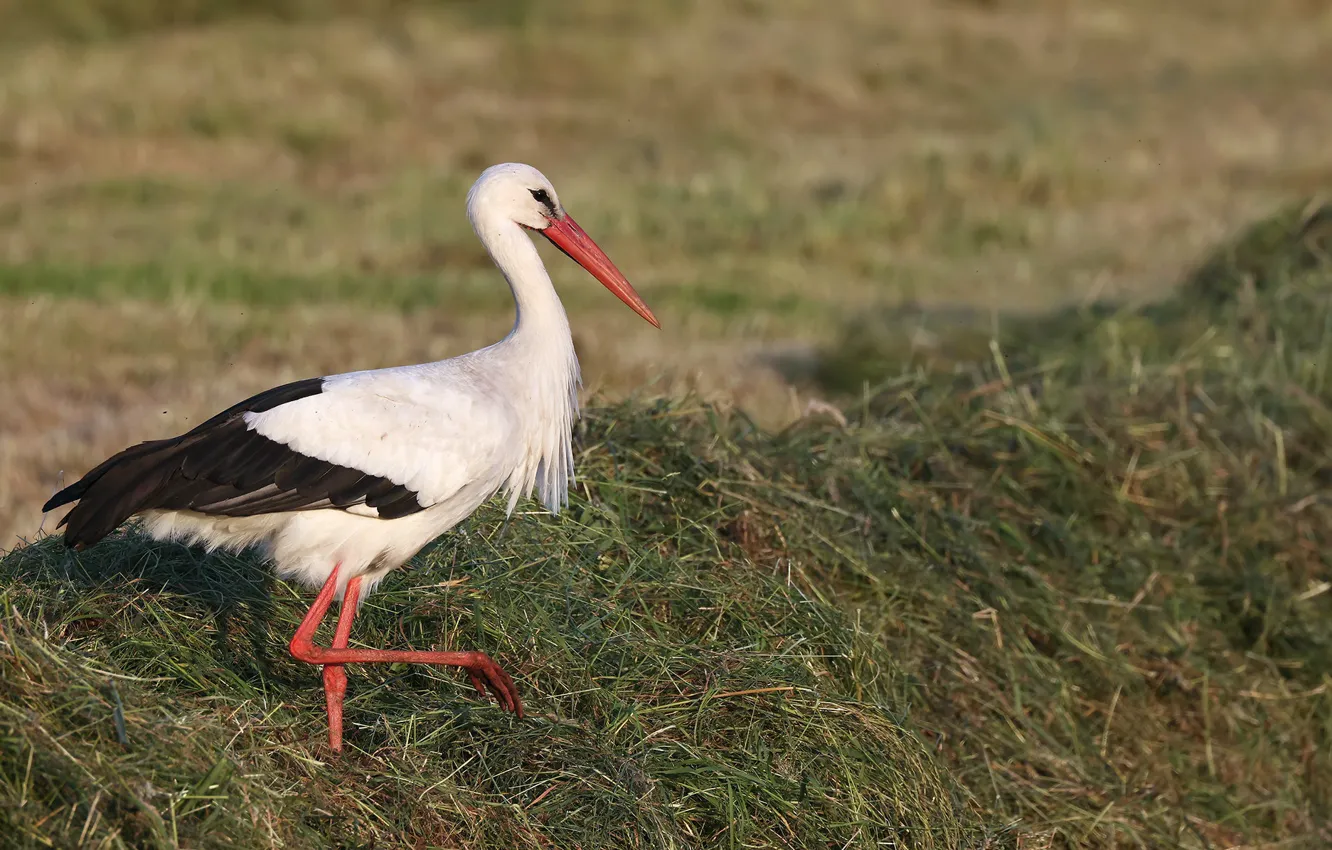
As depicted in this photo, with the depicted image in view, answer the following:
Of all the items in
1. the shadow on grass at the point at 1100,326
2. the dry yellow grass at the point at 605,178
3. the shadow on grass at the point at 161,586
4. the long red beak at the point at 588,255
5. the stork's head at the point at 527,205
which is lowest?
the dry yellow grass at the point at 605,178

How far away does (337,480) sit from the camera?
3848 mm

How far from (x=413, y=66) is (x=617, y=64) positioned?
2.40 m

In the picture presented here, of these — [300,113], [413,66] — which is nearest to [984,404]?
[300,113]

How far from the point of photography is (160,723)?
322 centimetres

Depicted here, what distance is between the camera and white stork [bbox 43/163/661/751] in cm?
378

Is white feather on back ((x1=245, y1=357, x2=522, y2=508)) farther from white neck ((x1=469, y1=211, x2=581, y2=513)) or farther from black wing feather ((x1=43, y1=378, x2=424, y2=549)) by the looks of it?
white neck ((x1=469, y1=211, x2=581, y2=513))

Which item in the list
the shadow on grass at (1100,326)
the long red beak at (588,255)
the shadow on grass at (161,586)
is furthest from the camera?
the shadow on grass at (1100,326)

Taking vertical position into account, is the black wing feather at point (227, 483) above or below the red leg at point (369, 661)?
above

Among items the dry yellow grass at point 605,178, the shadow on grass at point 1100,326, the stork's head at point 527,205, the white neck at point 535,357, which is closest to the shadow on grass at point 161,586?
the white neck at point 535,357

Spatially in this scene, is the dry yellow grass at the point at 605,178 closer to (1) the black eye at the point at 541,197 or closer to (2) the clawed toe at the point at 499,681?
(1) the black eye at the point at 541,197

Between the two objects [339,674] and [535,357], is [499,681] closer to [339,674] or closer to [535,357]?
[339,674]

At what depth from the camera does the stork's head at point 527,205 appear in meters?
4.22

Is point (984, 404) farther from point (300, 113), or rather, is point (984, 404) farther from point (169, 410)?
point (300, 113)

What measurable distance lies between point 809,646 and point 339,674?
4.43ft
